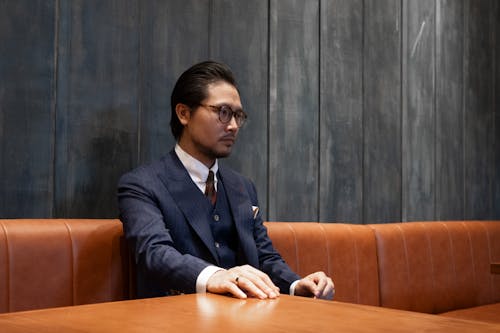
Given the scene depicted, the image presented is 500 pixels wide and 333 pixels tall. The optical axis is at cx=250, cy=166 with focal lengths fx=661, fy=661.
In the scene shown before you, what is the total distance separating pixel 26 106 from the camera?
2.16m

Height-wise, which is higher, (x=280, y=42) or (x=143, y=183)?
(x=280, y=42)

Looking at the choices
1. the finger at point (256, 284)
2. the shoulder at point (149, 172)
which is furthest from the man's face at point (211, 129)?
the finger at point (256, 284)

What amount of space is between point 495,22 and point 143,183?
3.17 metres

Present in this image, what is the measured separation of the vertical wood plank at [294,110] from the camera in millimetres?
3012

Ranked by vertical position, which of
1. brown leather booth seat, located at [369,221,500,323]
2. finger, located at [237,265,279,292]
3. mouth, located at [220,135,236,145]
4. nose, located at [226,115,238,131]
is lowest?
brown leather booth seat, located at [369,221,500,323]

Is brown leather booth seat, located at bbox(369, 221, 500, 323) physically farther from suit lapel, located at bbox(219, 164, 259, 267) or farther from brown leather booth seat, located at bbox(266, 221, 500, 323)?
suit lapel, located at bbox(219, 164, 259, 267)

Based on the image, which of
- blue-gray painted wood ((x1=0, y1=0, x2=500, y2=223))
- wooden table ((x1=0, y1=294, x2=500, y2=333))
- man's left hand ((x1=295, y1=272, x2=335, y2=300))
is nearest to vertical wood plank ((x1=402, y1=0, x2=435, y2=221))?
blue-gray painted wood ((x1=0, y1=0, x2=500, y2=223))

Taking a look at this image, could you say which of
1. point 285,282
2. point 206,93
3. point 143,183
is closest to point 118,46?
point 206,93

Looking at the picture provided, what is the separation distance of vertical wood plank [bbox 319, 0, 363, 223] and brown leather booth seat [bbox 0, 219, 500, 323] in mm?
293

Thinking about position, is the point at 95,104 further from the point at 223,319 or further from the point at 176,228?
the point at 223,319

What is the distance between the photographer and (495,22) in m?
4.38

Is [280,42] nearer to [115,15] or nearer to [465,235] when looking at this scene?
[115,15]

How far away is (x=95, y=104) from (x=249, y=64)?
82 cm

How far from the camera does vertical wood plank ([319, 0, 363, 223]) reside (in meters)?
3.25
